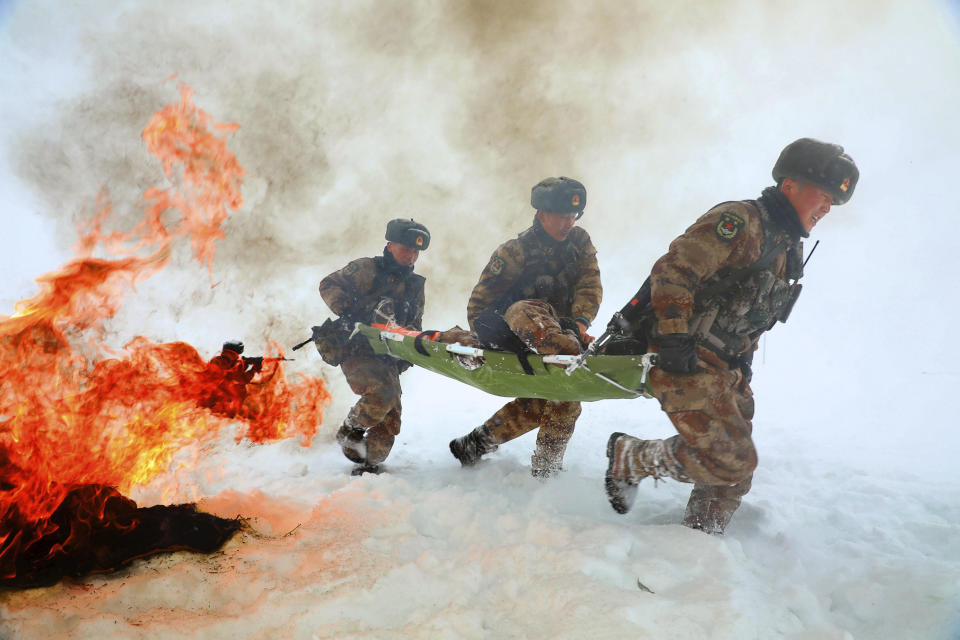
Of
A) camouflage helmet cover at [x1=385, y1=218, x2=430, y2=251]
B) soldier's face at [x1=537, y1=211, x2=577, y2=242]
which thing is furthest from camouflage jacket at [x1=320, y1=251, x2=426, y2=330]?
soldier's face at [x1=537, y1=211, x2=577, y2=242]

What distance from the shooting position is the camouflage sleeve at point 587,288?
4270 millimetres

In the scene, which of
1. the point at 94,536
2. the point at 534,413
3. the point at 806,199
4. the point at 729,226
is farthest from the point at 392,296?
the point at 806,199

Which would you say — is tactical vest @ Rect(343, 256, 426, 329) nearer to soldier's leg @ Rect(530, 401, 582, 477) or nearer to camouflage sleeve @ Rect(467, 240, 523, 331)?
camouflage sleeve @ Rect(467, 240, 523, 331)

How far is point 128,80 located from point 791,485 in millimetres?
12950

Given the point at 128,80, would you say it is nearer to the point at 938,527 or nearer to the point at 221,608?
the point at 221,608

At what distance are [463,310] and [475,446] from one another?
9643 millimetres

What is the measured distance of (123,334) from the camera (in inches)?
355

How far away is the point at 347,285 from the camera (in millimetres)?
5012

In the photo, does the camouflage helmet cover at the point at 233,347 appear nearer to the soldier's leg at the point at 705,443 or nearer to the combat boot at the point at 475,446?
the combat boot at the point at 475,446

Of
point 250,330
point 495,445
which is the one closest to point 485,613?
point 495,445

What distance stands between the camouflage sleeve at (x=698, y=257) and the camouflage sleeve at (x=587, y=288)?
1.36 meters

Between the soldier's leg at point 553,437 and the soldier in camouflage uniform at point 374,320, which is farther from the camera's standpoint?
the soldier in camouflage uniform at point 374,320

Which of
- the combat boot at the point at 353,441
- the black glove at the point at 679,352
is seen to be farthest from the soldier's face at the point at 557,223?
the combat boot at the point at 353,441

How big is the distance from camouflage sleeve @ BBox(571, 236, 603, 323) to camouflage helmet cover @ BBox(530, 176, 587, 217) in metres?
0.47
